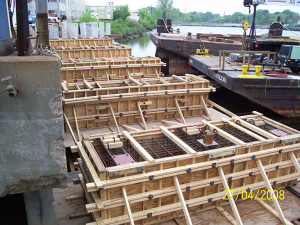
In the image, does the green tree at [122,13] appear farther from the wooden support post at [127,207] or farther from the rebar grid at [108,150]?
the wooden support post at [127,207]

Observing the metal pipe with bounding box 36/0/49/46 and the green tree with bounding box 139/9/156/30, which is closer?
the metal pipe with bounding box 36/0/49/46

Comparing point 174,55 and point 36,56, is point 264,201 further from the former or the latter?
point 174,55

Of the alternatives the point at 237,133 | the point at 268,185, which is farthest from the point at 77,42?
the point at 268,185

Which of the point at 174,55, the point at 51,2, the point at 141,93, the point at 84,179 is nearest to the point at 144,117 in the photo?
the point at 141,93

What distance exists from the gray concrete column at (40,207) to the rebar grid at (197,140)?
323 cm

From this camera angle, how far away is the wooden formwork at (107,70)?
14.5m

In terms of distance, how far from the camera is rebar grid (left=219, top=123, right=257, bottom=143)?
7809mm

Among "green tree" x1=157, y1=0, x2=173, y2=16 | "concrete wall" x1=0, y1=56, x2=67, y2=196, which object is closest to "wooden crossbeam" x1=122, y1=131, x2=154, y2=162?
"concrete wall" x1=0, y1=56, x2=67, y2=196

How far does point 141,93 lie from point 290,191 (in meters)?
5.72

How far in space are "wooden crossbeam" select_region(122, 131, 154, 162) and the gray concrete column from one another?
6.02ft

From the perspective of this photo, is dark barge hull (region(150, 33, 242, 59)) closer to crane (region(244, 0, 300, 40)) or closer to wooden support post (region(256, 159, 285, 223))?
crane (region(244, 0, 300, 40))

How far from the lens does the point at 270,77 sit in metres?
15.8

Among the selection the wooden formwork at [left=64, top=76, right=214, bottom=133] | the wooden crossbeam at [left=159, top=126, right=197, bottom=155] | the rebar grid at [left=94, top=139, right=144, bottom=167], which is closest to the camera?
the wooden crossbeam at [left=159, top=126, right=197, bottom=155]
